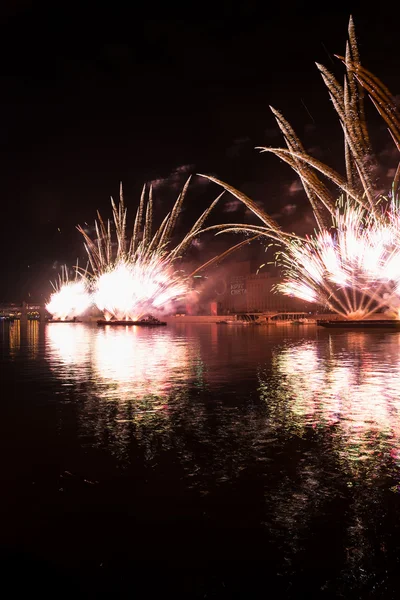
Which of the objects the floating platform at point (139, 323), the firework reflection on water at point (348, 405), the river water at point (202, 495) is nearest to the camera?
the river water at point (202, 495)

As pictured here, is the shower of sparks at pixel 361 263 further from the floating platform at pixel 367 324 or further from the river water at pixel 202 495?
the river water at pixel 202 495

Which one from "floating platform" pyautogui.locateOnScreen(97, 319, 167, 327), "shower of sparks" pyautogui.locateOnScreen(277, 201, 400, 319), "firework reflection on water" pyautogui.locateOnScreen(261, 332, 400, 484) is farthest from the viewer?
"floating platform" pyautogui.locateOnScreen(97, 319, 167, 327)

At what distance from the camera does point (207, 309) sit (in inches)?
5438

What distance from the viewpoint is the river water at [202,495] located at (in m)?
4.17

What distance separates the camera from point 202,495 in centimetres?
589

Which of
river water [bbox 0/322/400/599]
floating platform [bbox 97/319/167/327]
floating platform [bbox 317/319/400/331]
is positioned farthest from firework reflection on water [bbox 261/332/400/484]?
floating platform [bbox 97/319/167/327]

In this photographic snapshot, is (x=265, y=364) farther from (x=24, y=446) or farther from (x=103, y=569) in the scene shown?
(x=103, y=569)

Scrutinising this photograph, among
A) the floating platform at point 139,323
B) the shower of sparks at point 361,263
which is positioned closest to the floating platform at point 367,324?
the shower of sparks at point 361,263

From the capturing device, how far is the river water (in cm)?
417

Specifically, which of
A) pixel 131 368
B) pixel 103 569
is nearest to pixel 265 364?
pixel 131 368

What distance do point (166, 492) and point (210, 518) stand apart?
34.5 inches

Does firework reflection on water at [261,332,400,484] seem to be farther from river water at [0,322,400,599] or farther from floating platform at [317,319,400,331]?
floating platform at [317,319,400,331]

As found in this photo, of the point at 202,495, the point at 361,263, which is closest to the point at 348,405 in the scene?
the point at 202,495

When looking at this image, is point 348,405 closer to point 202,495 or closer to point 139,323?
point 202,495
